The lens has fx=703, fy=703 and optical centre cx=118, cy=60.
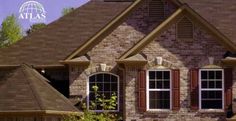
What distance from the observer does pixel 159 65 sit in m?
30.3

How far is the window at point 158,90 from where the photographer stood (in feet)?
98.6

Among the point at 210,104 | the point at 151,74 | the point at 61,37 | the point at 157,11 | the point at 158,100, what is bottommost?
the point at 210,104

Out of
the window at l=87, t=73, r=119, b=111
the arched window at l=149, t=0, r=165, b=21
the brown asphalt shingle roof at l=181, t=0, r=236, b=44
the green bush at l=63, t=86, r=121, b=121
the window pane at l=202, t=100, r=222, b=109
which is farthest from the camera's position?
the brown asphalt shingle roof at l=181, t=0, r=236, b=44

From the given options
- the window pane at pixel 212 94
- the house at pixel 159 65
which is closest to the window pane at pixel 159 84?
the house at pixel 159 65

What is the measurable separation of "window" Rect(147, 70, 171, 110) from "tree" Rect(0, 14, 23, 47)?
3234 cm

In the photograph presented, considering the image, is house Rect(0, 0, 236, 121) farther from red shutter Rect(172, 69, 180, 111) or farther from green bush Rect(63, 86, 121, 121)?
green bush Rect(63, 86, 121, 121)

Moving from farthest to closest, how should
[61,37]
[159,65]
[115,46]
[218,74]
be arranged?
[61,37] → [115,46] → [159,65] → [218,74]

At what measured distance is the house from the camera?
29922 millimetres

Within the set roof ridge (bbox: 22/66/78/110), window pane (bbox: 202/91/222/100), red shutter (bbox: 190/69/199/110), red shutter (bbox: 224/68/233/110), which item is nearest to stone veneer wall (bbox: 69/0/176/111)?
roof ridge (bbox: 22/66/78/110)

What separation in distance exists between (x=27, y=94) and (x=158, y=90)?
18.6 feet

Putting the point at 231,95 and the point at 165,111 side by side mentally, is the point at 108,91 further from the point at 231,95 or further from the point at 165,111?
the point at 231,95

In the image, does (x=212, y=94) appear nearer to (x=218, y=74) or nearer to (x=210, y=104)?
(x=210, y=104)

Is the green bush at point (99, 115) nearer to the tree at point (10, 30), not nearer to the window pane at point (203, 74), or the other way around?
the window pane at point (203, 74)

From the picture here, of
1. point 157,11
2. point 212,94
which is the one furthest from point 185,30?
point 212,94
